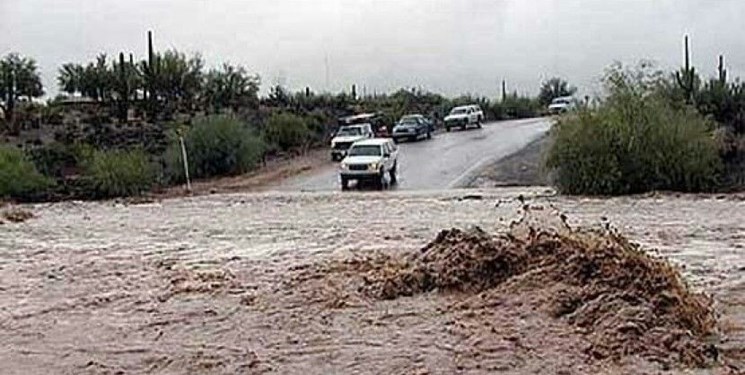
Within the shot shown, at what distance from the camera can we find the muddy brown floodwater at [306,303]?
1291cm

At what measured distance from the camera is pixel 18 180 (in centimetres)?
4516

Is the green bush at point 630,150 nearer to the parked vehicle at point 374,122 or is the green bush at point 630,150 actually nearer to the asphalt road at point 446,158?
the asphalt road at point 446,158

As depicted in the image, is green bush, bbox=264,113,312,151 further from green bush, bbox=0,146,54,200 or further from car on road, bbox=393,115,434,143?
green bush, bbox=0,146,54,200

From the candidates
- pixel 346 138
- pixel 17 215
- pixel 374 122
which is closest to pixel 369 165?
pixel 17 215

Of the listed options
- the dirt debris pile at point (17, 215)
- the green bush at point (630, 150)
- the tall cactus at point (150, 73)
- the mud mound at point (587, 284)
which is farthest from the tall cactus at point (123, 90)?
the mud mound at point (587, 284)

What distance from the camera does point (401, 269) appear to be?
18.2m

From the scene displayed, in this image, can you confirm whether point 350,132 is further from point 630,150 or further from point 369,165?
point 630,150

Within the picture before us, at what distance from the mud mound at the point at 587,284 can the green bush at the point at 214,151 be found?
112ft

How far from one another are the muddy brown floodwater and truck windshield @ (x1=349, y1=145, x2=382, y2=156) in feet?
50.1

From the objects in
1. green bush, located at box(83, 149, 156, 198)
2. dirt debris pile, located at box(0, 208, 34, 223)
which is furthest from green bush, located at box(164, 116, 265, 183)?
dirt debris pile, located at box(0, 208, 34, 223)

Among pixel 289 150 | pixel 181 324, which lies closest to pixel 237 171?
pixel 289 150

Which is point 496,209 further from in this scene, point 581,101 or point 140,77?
point 140,77

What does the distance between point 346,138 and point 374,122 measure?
18.0m

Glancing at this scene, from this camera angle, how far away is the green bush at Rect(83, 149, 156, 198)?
1806 inches
